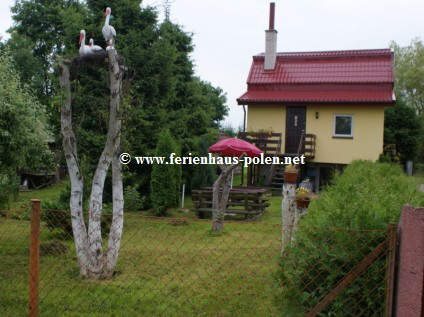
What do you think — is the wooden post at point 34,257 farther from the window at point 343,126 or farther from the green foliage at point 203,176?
the window at point 343,126

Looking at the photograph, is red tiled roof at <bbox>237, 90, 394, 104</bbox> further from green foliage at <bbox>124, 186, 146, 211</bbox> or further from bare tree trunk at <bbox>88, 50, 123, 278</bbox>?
bare tree trunk at <bbox>88, 50, 123, 278</bbox>

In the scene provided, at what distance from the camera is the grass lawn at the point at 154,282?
Result: 5023mm

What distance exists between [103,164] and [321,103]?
46.0 ft

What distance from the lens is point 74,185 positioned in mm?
6367

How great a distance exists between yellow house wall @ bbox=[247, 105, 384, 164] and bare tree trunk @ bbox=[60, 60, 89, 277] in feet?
45.3

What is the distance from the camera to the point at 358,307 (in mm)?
3109

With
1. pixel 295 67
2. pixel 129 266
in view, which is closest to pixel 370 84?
pixel 295 67

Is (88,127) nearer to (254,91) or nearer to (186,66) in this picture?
(186,66)

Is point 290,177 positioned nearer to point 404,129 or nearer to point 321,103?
point 321,103

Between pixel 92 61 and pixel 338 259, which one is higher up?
pixel 92 61

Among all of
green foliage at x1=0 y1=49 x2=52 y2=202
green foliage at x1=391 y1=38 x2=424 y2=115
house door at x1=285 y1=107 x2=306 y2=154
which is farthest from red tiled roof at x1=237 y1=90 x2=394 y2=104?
green foliage at x1=391 y1=38 x2=424 y2=115

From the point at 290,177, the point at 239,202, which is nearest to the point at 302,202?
the point at 290,177

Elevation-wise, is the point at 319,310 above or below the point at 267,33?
below

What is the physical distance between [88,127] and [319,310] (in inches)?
483
